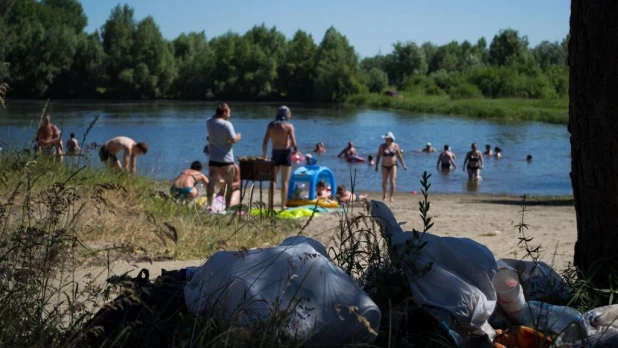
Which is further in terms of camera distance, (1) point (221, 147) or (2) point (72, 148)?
(1) point (221, 147)

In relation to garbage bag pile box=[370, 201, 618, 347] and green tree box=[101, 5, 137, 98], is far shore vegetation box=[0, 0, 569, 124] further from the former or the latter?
garbage bag pile box=[370, 201, 618, 347]

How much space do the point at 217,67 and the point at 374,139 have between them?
58.0 meters

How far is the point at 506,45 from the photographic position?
118750mm

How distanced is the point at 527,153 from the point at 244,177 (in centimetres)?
2701

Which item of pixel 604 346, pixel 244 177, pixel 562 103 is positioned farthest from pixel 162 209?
pixel 562 103

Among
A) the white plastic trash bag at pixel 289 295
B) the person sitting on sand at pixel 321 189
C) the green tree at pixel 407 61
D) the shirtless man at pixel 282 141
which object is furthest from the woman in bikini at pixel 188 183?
the green tree at pixel 407 61

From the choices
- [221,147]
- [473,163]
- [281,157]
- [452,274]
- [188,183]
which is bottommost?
[473,163]

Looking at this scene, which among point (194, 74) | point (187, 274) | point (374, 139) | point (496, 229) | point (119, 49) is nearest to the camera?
point (187, 274)

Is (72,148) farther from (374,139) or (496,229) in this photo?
(374,139)

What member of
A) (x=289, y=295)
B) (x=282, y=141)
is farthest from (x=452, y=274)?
(x=282, y=141)

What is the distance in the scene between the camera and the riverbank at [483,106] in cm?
5988

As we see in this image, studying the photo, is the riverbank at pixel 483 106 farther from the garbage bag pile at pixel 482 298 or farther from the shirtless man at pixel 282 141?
the garbage bag pile at pixel 482 298

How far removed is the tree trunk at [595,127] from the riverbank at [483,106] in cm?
5093

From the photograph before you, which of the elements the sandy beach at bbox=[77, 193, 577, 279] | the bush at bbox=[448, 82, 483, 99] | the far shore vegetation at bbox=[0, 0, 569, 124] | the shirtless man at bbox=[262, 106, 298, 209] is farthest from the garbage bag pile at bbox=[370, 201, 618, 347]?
the bush at bbox=[448, 82, 483, 99]
